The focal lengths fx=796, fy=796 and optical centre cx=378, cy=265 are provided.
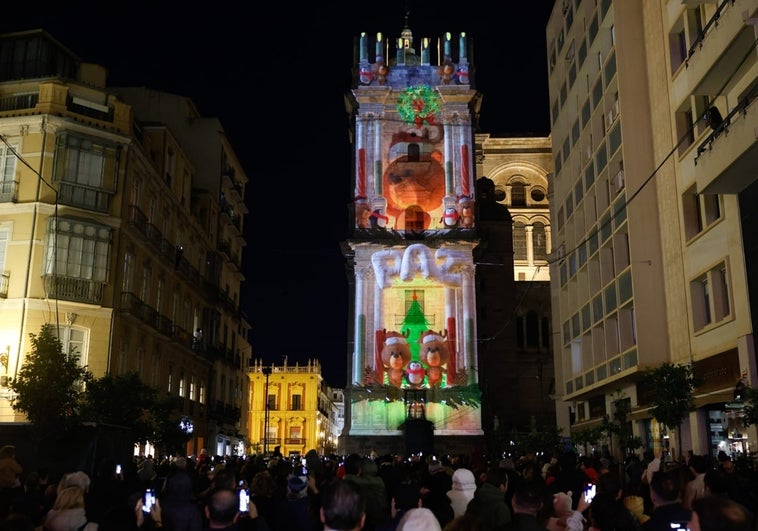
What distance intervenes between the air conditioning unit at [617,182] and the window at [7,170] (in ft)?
77.5

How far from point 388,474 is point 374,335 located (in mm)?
46475

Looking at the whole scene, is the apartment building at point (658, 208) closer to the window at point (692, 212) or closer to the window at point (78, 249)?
the window at point (692, 212)

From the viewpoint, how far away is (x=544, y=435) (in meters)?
37.6

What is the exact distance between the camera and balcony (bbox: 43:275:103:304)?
97.6ft

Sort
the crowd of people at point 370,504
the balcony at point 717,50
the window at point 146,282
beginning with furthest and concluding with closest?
1. the window at point 146,282
2. the balcony at point 717,50
3. the crowd of people at point 370,504

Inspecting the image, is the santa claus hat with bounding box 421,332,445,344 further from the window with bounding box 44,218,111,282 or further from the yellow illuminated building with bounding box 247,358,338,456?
the yellow illuminated building with bounding box 247,358,338,456

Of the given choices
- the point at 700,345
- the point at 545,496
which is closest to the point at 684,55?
the point at 700,345

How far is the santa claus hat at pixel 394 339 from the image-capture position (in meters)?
58.8

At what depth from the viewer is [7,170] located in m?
30.6

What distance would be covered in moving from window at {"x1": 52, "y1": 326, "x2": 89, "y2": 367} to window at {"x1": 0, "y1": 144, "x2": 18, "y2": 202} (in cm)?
565

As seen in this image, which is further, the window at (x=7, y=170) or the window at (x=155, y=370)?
the window at (x=155, y=370)

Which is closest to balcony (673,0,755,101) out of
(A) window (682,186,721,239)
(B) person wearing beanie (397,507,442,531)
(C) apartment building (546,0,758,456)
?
(C) apartment building (546,0,758,456)

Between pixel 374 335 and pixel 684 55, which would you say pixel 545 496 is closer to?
pixel 684 55

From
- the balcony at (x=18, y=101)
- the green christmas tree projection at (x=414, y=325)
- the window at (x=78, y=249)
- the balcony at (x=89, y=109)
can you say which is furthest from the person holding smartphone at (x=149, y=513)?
the green christmas tree projection at (x=414, y=325)
